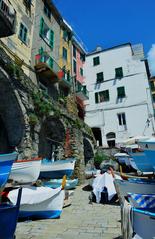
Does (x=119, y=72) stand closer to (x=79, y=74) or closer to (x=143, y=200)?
(x=79, y=74)

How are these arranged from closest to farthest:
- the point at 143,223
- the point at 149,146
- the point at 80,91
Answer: the point at 143,223 → the point at 149,146 → the point at 80,91

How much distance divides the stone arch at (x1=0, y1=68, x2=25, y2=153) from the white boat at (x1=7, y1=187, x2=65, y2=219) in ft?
14.3

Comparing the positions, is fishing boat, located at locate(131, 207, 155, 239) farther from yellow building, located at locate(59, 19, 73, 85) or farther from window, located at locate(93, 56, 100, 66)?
window, located at locate(93, 56, 100, 66)

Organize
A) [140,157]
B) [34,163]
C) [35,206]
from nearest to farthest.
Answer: [35,206], [34,163], [140,157]

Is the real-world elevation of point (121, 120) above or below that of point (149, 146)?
above

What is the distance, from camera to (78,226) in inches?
189

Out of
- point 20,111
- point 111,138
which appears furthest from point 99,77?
point 20,111

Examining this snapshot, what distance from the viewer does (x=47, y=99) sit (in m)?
12.4

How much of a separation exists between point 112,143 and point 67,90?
911cm

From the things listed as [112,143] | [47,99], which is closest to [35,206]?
[47,99]

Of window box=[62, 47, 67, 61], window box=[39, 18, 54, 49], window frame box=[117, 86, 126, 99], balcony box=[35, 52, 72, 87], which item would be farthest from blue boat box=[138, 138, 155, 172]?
window frame box=[117, 86, 126, 99]

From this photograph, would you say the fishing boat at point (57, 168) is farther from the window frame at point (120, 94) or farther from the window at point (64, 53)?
the window frame at point (120, 94)

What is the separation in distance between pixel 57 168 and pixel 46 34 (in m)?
14.5

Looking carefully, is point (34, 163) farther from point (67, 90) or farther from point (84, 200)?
point (67, 90)
